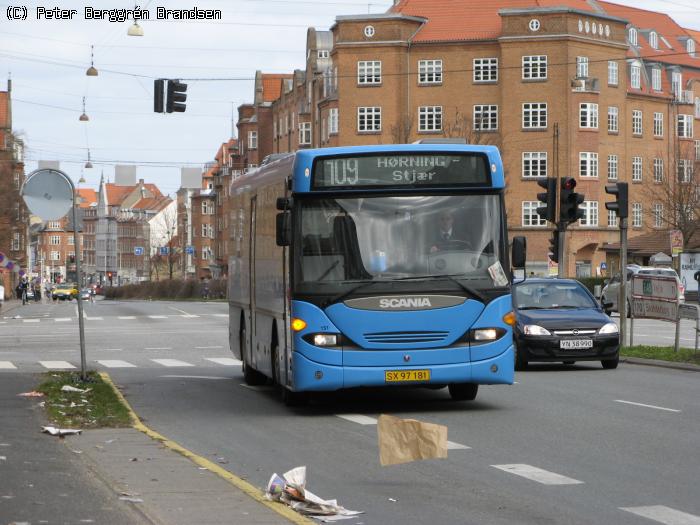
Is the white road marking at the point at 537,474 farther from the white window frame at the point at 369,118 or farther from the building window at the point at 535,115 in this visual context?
the white window frame at the point at 369,118

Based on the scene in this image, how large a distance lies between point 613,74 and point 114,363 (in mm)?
69503

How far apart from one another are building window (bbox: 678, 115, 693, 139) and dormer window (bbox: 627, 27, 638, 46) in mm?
6576

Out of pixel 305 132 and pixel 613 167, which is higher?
pixel 305 132

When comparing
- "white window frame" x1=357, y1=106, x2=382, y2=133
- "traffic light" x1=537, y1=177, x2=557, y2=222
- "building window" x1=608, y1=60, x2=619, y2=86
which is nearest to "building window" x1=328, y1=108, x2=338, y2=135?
"white window frame" x1=357, y1=106, x2=382, y2=133

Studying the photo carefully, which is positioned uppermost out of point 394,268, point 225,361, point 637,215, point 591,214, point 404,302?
point 637,215

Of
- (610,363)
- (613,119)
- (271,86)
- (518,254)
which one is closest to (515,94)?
(613,119)

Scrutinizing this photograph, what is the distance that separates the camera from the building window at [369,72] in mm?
89312

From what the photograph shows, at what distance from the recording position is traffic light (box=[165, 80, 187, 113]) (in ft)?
115

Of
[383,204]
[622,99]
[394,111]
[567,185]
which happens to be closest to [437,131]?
[394,111]

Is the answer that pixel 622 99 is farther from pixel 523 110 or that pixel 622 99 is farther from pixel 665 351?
pixel 665 351

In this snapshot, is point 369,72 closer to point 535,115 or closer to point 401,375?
point 535,115

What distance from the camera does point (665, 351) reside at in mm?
26094

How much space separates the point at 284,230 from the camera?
49.9 ft

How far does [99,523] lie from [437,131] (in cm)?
8242
